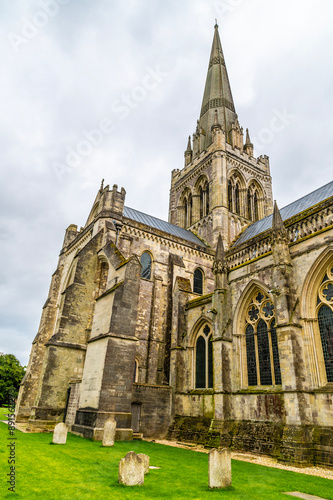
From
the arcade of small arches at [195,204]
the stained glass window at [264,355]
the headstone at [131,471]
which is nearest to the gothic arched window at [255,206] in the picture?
the arcade of small arches at [195,204]

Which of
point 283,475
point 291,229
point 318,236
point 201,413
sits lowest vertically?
point 283,475

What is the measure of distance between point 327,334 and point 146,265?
1297 cm

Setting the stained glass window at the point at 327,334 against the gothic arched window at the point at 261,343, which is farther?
the gothic arched window at the point at 261,343

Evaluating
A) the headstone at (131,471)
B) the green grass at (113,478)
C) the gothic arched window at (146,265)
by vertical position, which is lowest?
the green grass at (113,478)

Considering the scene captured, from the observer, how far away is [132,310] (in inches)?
615

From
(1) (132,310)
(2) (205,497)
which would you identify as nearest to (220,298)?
(1) (132,310)

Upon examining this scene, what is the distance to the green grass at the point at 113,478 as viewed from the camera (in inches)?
227

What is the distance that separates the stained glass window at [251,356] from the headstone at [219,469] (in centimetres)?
873

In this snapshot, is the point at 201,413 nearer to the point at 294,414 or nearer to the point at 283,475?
the point at 294,414

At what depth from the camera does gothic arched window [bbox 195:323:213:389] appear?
1734 cm

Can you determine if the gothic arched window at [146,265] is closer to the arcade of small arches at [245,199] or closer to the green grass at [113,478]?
the arcade of small arches at [245,199]

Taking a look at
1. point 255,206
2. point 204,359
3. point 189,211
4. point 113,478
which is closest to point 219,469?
point 113,478

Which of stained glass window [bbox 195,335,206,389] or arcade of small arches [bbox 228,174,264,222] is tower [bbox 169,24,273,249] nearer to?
arcade of small arches [bbox 228,174,264,222]

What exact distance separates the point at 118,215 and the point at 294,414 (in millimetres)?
15290
